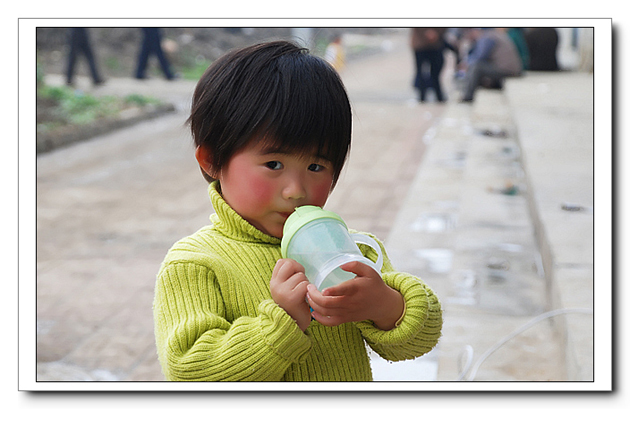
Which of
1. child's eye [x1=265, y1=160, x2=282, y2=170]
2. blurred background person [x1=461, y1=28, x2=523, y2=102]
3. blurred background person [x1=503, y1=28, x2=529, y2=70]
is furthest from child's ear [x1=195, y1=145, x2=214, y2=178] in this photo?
blurred background person [x1=503, y1=28, x2=529, y2=70]

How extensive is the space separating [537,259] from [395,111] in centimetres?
590

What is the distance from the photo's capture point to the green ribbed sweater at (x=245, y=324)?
104 cm

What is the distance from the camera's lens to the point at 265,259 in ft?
3.84

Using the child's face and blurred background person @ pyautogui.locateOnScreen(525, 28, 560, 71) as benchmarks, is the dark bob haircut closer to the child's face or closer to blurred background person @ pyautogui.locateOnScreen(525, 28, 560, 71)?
the child's face

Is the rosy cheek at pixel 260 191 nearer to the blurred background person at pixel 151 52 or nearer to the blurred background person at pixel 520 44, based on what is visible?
the blurred background person at pixel 520 44

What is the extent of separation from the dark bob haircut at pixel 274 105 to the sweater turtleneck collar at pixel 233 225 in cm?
6

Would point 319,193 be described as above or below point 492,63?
below

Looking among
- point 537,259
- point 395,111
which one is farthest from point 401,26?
point 395,111

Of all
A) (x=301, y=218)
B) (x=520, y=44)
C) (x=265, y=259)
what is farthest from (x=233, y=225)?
(x=520, y=44)

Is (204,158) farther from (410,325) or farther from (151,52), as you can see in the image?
(151,52)

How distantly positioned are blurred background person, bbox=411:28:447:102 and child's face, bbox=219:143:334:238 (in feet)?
28.1

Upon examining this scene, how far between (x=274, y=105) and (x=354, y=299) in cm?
32

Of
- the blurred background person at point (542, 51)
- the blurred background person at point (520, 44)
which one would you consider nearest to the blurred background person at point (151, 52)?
the blurred background person at point (520, 44)
